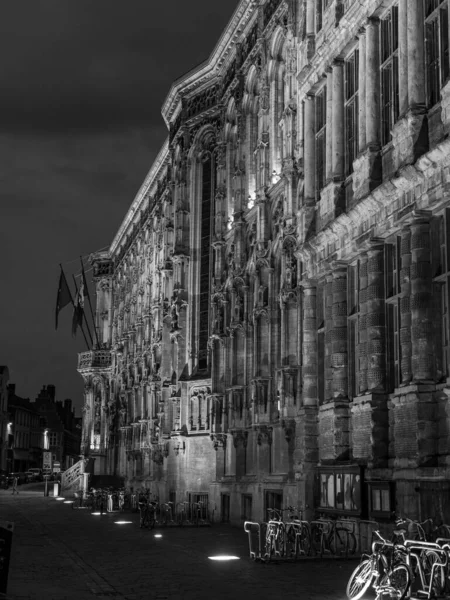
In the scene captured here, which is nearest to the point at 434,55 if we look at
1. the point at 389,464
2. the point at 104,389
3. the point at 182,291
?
the point at 389,464

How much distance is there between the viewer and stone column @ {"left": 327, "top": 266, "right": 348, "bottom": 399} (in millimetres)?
24438

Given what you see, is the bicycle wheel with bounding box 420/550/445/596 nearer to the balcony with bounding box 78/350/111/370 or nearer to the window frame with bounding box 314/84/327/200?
the window frame with bounding box 314/84/327/200

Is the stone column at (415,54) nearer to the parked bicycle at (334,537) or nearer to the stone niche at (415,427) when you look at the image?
the stone niche at (415,427)

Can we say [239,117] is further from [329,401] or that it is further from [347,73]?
[329,401]

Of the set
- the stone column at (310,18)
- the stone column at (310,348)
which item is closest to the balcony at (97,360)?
the stone column at (310,348)

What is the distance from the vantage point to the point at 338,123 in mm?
25719

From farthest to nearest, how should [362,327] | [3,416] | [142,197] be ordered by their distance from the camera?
[3,416] → [142,197] → [362,327]

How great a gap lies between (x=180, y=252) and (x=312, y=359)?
21899mm

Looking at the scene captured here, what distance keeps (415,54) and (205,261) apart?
89.7 ft

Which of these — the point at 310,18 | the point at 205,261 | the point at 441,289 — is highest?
the point at 310,18

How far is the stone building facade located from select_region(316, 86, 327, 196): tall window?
0.22 feet

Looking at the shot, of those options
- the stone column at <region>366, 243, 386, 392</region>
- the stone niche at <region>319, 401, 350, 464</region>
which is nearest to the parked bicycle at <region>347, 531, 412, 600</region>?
the stone column at <region>366, 243, 386, 392</region>

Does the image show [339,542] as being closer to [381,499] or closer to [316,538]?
[316,538]

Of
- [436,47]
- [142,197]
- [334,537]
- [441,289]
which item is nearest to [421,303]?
[441,289]
